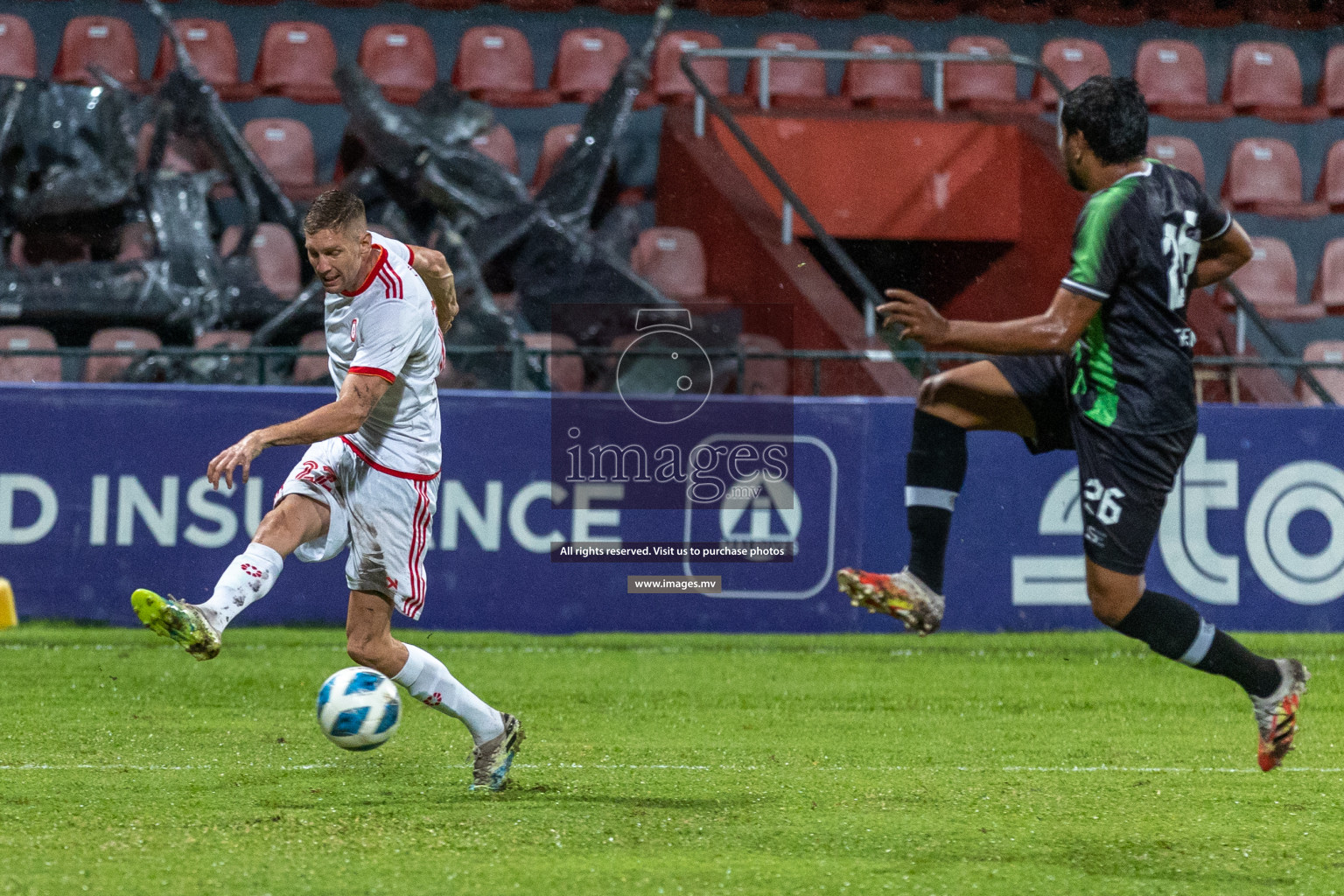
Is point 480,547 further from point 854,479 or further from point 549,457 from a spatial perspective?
point 854,479

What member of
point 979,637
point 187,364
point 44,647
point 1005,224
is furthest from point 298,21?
point 979,637

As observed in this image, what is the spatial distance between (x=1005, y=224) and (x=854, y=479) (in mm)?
4548

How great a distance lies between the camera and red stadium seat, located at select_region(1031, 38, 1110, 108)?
48.3ft

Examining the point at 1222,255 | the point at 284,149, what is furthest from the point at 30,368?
the point at 1222,255

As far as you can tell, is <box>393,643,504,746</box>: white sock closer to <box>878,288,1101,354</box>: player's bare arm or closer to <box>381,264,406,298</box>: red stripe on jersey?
<box>381,264,406,298</box>: red stripe on jersey

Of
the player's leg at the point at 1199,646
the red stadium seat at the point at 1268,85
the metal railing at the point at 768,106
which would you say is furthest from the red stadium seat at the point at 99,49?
the player's leg at the point at 1199,646

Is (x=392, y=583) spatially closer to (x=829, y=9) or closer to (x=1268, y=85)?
(x=829, y=9)

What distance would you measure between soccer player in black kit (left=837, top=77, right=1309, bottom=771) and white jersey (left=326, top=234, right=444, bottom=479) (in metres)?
1.54

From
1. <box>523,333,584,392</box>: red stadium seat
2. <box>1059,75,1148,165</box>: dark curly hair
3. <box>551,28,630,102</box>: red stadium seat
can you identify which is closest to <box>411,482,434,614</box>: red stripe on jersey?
<box>1059,75,1148,165</box>: dark curly hair

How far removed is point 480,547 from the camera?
9.21 meters

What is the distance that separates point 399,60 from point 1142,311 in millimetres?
10688

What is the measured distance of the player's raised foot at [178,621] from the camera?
444 centimetres

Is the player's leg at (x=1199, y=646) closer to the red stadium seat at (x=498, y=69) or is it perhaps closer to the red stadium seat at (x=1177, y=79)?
the red stadium seat at (x=498, y=69)

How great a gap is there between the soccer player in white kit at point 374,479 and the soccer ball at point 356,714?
0.53 ft
